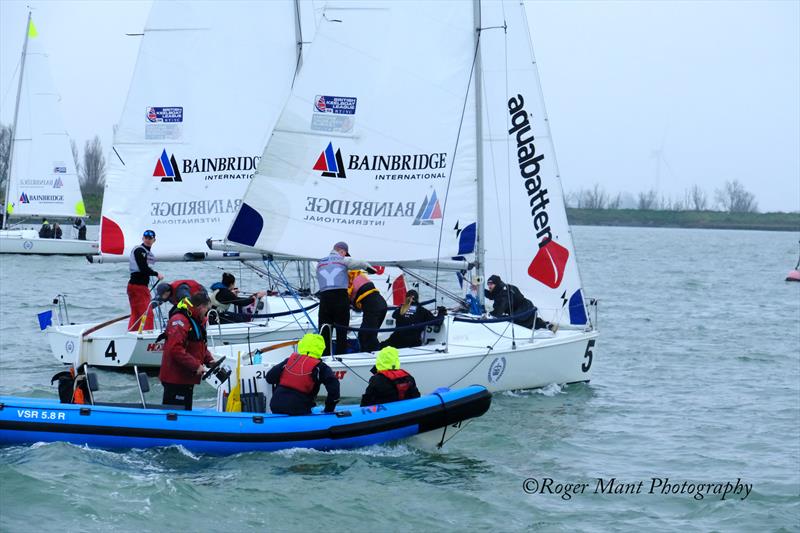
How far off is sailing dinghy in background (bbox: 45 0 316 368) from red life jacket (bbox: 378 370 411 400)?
7.58m

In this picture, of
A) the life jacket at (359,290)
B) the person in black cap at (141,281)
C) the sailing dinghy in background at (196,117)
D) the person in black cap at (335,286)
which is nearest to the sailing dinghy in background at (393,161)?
the life jacket at (359,290)

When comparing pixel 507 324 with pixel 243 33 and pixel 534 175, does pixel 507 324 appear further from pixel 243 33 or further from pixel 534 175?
pixel 243 33

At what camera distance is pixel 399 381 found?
13008 mm

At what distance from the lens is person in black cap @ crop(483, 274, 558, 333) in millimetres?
17234

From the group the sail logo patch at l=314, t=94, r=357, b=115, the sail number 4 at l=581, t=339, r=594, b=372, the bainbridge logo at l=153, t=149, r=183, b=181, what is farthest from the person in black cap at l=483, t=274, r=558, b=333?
→ the bainbridge logo at l=153, t=149, r=183, b=181

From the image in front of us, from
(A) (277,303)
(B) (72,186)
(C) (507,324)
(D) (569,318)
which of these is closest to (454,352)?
(C) (507,324)

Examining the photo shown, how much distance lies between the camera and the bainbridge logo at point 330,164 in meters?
16.2

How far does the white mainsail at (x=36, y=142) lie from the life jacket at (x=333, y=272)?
31829mm

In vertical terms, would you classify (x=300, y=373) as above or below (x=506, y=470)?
above

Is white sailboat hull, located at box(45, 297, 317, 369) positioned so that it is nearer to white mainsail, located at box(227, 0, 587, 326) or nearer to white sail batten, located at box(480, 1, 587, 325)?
white mainsail, located at box(227, 0, 587, 326)

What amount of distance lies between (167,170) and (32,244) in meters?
25.3

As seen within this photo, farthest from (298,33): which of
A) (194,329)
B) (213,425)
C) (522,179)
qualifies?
(213,425)

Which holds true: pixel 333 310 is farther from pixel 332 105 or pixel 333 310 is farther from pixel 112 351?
pixel 112 351

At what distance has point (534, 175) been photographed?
17.6 m
